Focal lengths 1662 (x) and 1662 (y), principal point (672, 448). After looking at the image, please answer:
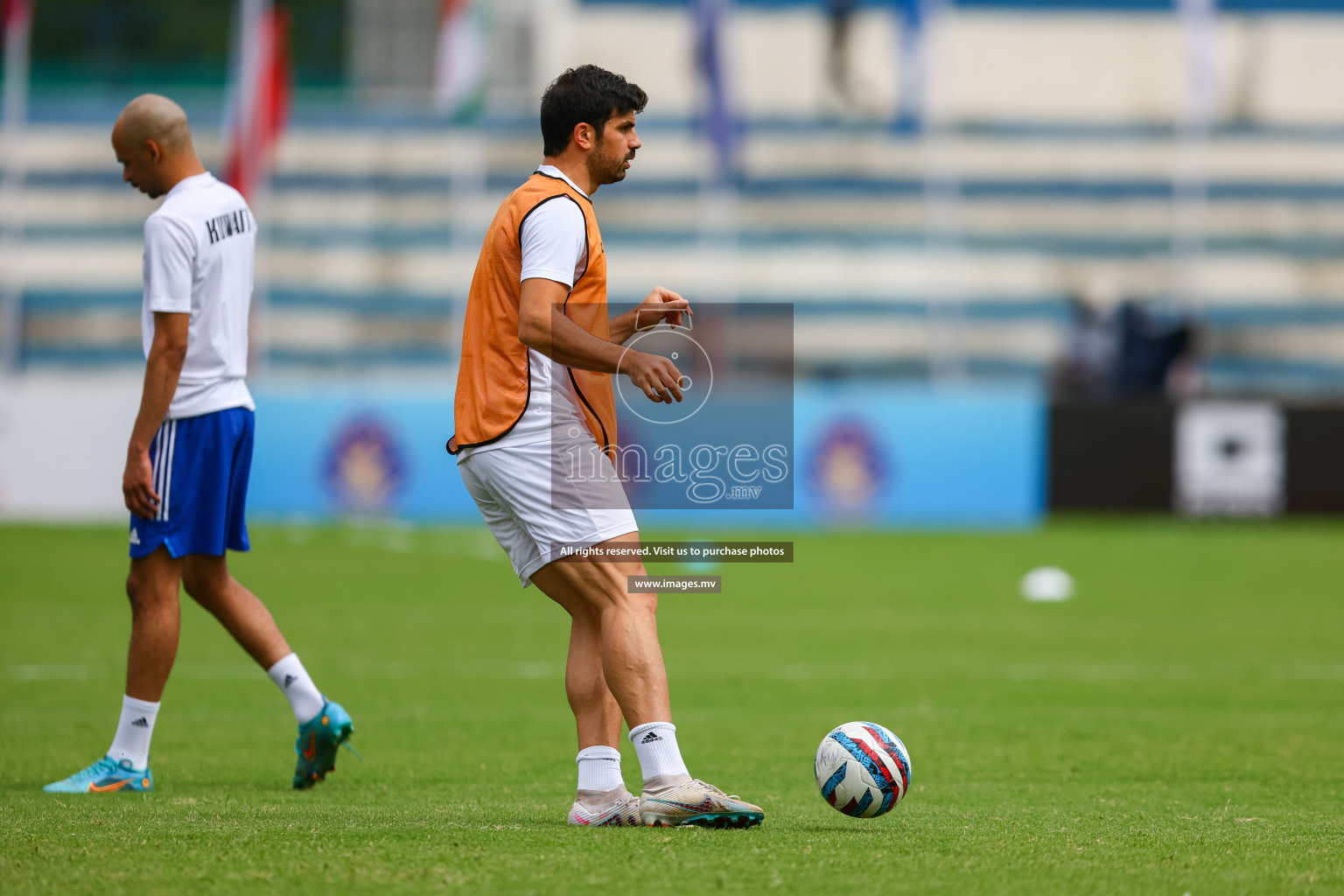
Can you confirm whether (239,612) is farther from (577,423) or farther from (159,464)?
(577,423)

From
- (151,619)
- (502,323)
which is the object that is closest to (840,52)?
(151,619)

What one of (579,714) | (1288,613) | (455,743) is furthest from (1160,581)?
(579,714)

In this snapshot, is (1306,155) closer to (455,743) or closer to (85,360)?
(85,360)

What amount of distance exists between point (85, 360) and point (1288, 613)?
74.0 feet

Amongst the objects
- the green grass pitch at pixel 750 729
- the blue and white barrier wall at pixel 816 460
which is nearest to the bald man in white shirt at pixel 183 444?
the green grass pitch at pixel 750 729

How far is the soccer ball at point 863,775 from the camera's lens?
202 inches

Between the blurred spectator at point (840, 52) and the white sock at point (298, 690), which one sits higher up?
the blurred spectator at point (840, 52)

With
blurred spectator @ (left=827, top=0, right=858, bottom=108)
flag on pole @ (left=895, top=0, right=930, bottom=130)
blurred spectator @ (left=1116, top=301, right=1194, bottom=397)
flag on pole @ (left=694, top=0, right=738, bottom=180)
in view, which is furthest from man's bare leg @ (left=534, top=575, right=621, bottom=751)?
blurred spectator @ (left=827, top=0, right=858, bottom=108)

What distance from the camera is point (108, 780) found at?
19.1 feet

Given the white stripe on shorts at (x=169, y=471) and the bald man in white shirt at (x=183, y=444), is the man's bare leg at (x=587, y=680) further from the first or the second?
the white stripe on shorts at (x=169, y=471)

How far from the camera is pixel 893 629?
1134 cm

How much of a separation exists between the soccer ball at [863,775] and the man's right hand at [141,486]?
2508 millimetres

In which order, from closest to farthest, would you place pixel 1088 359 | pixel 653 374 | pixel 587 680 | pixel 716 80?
pixel 653 374, pixel 587 680, pixel 1088 359, pixel 716 80

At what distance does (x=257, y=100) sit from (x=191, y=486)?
63.2 ft
